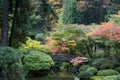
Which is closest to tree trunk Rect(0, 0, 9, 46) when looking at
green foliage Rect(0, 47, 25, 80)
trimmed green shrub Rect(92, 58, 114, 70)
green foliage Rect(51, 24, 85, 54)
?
green foliage Rect(0, 47, 25, 80)

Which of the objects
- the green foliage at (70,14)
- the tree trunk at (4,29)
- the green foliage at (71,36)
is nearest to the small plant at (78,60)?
the green foliage at (71,36)

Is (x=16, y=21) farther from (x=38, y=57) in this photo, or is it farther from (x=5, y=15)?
(x=38, y=57)

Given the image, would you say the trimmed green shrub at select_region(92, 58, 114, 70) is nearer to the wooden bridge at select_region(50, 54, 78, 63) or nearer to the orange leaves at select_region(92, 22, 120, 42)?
the orange leaves at select_region(92, 22, 120, 42)

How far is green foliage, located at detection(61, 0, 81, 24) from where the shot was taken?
5380 cm

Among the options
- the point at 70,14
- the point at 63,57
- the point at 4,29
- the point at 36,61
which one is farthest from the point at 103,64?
the point at 70,14

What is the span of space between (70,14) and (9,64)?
38.6m

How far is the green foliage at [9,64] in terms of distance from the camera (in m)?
15.7

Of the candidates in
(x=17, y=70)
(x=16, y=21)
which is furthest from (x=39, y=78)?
(x=17, y=70)

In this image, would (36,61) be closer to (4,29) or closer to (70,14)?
(4,29)

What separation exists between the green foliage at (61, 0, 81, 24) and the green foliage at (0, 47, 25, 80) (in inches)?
1502

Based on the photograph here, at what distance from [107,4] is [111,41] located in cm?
2289

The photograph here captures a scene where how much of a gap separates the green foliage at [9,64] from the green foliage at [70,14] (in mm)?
38157

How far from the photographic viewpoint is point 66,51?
36.3m

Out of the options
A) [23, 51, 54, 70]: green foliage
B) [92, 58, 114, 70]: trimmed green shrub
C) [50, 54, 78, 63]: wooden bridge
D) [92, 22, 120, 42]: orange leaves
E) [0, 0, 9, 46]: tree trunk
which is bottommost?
[50, 54, 78, 63]: wooden bridge
